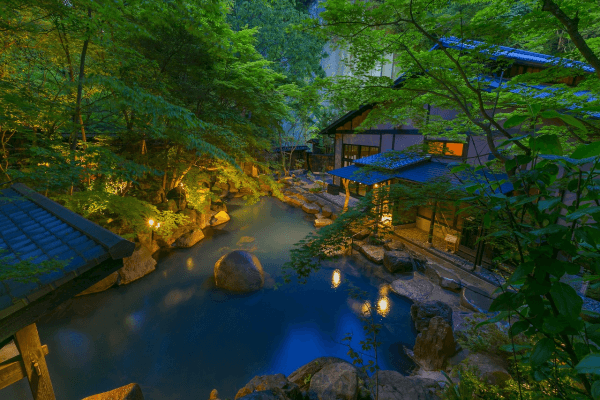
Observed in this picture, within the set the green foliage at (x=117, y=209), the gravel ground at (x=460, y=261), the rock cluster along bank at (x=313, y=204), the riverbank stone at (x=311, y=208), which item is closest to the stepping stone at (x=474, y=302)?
the gravel ground at (x=460, y=261)

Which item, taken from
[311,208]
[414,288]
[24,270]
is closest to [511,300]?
[24,270]

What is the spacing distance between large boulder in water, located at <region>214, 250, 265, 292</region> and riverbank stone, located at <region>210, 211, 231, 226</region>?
6.03 metres

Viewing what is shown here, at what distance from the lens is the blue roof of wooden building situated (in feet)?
8.04

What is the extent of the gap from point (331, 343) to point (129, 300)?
699cm

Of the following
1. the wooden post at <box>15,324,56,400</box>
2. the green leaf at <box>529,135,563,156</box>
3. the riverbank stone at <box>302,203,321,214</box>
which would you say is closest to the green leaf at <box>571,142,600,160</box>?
the green leaf at <box>529,135,563,156</box>

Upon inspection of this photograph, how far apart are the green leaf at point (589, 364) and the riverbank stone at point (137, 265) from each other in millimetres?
11421

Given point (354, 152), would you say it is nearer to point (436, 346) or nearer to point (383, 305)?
point (383, 305)

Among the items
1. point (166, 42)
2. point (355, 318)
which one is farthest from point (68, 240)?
point (166, 42)

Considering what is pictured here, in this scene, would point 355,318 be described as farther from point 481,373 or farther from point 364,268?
point 481,373

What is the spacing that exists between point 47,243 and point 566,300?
4793mm

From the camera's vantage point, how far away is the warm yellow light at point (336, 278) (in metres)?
10.0

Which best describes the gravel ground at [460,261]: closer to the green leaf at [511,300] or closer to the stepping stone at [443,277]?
the stepping stone at [443,277]

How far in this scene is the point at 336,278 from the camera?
10398 millimetres

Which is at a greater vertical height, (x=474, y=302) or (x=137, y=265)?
(x=474, y=302)
